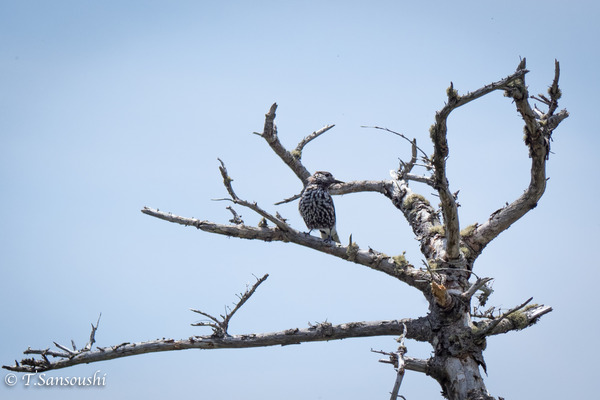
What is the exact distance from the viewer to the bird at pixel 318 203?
9.30 m

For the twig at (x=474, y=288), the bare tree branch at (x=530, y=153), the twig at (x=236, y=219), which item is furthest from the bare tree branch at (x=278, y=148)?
the twig at (x=474, y=288)

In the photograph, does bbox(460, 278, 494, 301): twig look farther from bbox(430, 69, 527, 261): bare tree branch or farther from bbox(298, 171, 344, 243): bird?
bbox(298, 171, 344, 243): bird

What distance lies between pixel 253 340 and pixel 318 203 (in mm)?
3370

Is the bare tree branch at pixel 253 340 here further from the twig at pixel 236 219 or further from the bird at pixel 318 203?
the bird at pixel 318 203

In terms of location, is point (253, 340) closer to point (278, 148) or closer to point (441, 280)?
point (441, 280)

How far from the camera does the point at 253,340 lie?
637 cm

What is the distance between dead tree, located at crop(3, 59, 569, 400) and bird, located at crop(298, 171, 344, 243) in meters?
2.16

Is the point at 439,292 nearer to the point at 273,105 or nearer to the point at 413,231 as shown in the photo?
the point at 413,231

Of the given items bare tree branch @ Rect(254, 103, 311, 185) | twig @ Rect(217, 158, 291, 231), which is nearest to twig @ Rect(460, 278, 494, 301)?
twig @ Rect(217, 158, 291, 231)

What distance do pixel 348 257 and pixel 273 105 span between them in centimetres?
278

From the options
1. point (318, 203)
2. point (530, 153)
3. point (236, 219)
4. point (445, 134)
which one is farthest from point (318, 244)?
point (530, 153)

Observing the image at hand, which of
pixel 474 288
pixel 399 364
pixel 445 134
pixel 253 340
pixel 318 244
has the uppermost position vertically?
pixel 445 134

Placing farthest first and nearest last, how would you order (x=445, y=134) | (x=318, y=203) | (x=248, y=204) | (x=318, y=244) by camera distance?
(x=318, y=203), (x=318, y=244), (x=248, y=204), (x=445, y=134)

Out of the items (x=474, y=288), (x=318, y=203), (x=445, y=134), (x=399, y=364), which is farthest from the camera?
(x=318, y=203)
